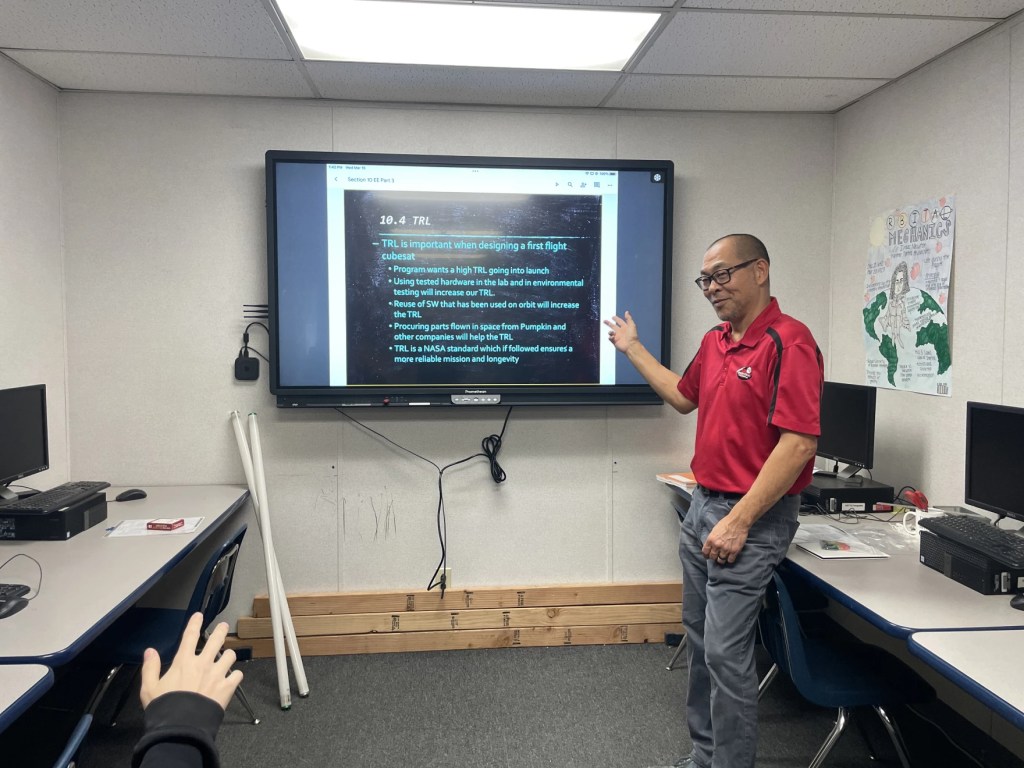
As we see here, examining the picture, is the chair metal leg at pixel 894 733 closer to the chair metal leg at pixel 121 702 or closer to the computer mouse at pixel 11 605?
the computer mouse at pixel 11 605

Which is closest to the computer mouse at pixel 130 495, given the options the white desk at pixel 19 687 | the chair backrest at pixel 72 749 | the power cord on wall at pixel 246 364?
the power cord on wall at pixel 246 364

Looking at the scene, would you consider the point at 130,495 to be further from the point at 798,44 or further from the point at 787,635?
the point at 798,44

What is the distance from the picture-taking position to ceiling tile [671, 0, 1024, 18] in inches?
84.2

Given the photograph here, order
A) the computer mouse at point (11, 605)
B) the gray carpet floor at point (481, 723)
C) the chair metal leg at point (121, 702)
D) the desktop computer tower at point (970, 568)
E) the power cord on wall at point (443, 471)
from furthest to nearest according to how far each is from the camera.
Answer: the power cord on wall at point (443, 471) < the chair metal leg at point (121, 702) < the gray carpet floor at point (481, 723) < the desktop computer tower at point (970, 568) < the computer mouse at point (11, 605)

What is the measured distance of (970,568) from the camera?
183 cm

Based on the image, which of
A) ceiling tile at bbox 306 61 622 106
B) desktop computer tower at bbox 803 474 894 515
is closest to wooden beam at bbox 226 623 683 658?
desktop computer tower at bbox 803 474 894 515

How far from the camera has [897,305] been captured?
2.80m

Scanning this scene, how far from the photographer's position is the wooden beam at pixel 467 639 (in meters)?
3.05

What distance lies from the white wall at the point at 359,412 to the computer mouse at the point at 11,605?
1.38 meters

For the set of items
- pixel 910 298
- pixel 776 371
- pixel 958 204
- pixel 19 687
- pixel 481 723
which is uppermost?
pixel 958 204

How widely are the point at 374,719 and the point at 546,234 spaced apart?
2.15m

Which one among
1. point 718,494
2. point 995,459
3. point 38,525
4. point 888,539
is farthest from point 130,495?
point 995,459

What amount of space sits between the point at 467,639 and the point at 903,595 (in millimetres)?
1939

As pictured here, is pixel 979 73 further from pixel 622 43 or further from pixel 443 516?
pixel 443 516
